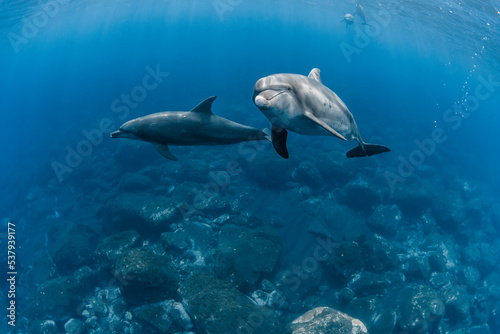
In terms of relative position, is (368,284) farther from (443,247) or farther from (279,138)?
(279,138)

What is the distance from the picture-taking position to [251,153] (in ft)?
58.1

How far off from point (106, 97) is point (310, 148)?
1340 inches

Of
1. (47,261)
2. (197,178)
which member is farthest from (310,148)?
(47,261)

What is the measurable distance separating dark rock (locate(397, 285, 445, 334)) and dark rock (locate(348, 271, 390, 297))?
93 centimetres

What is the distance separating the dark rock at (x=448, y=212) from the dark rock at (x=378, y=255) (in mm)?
6220

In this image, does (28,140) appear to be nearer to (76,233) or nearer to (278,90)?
(76,233)

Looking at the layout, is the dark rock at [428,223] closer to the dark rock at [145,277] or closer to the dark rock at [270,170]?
the dark rock at [270,170]

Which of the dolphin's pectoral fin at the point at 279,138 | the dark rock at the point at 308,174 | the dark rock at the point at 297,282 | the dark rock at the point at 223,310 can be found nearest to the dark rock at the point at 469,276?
the dark rock at the point at 308,174

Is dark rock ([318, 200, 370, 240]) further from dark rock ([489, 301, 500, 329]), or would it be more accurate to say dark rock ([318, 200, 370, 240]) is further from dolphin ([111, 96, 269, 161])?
dolphin ([111, 96, 269, 161])

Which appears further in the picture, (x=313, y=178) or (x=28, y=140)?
(x=28, y=140)

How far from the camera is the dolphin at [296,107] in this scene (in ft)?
9.66

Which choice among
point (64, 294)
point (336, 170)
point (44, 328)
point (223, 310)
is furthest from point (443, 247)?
point (44, 328)

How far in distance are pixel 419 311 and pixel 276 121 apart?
10.8 metres

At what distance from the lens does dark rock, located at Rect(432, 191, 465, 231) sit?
1652 cm
